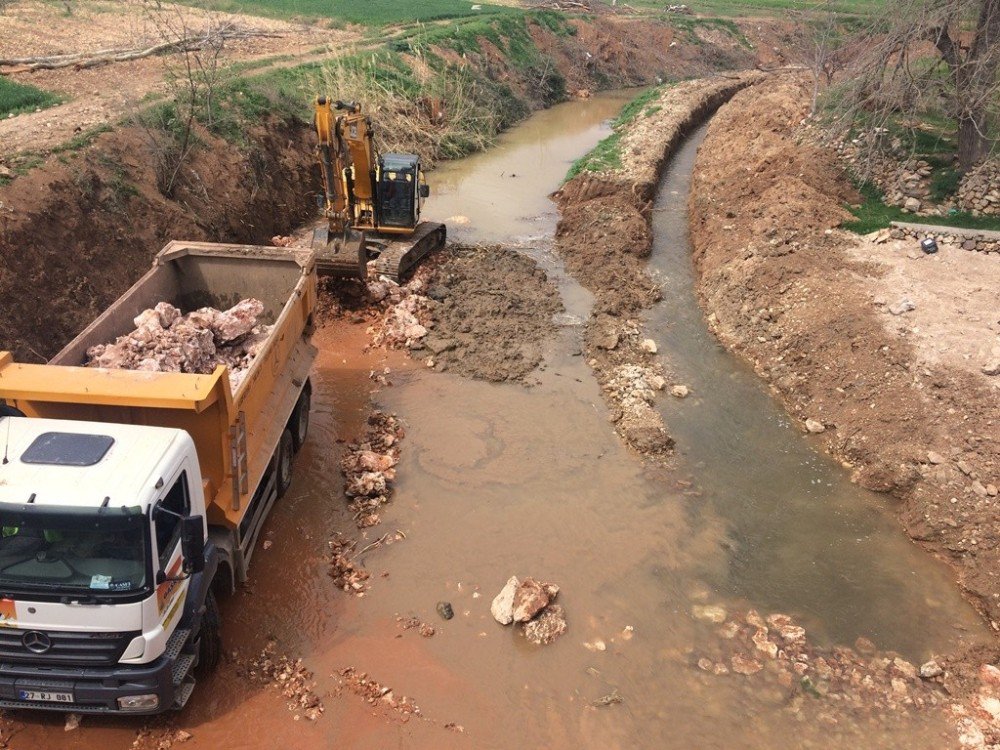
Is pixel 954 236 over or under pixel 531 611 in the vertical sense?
over

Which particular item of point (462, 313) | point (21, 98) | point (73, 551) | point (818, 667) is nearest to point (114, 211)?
point (21, 98)

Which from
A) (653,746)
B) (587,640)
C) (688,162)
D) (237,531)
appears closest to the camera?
(653,746)

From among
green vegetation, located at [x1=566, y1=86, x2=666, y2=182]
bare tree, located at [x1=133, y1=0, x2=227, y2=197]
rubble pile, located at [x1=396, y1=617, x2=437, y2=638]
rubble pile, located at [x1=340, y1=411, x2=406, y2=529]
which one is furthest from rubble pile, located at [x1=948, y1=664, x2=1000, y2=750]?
green vegetation, located at [x1=566, y1=86, x2=666, y2=182]

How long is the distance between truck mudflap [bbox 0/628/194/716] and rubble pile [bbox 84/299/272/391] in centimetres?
257

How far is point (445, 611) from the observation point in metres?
7.15

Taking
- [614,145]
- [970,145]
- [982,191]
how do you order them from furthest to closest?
[614,145] < [970,145] < [982,191]

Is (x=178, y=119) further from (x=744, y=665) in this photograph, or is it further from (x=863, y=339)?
(x=744, y=665)

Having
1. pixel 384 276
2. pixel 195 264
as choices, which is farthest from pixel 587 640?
pixel 384 276

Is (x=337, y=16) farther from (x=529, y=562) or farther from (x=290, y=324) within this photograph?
(x=529, y=562)

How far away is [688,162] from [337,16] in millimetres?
17987

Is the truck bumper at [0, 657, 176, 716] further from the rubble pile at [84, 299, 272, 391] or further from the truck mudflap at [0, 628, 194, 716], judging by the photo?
the rubble pile at [84, 299, 272, 391]

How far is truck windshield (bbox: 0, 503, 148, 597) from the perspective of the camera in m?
4.63

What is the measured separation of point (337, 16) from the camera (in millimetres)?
31250

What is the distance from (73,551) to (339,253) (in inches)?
316
